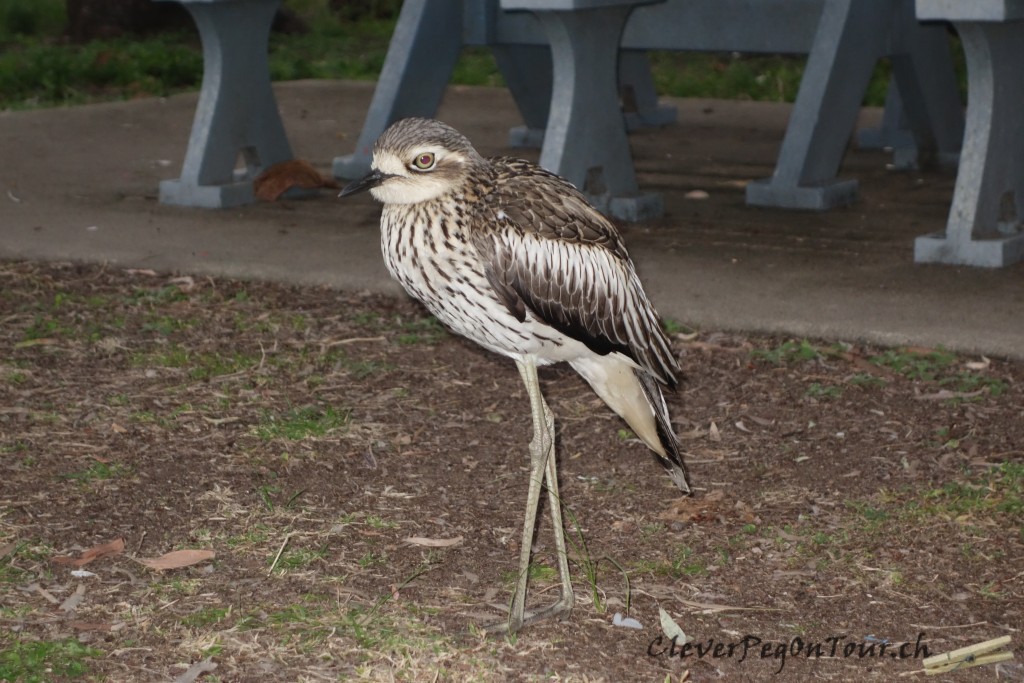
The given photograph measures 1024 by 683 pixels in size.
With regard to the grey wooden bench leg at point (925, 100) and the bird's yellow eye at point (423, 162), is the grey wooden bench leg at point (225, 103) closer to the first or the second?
the grey wooden bench leg at point (925, 100)

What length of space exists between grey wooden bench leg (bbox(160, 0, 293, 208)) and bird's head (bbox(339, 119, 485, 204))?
4.26 meters

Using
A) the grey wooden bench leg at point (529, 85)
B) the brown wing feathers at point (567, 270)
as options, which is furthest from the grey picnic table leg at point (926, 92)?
the brown wing feathers at point (567, 270)

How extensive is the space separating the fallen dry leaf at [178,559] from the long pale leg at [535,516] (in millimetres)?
846

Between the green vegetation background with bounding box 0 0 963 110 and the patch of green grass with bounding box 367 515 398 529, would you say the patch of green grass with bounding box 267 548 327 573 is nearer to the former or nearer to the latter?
the patch of green grass with bounding box 367 515 398 529

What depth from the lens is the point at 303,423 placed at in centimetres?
483

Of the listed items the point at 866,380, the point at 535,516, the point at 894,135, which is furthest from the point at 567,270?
the point at 894,135

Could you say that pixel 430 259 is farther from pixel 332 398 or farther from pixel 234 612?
pixel 332 398

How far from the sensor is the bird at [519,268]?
3514 mm

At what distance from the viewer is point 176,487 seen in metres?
4.36

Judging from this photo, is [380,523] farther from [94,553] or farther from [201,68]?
[201,68]

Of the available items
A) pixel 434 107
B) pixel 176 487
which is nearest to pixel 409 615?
pixel 176 487

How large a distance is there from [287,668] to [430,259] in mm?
985

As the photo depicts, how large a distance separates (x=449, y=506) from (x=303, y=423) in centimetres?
77

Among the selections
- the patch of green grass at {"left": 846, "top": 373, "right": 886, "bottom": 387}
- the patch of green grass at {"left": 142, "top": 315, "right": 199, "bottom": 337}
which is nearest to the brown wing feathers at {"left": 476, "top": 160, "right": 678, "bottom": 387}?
the patch of green grass at {"left": 846, "top": 373, "right": 886, "bottom": 387}
